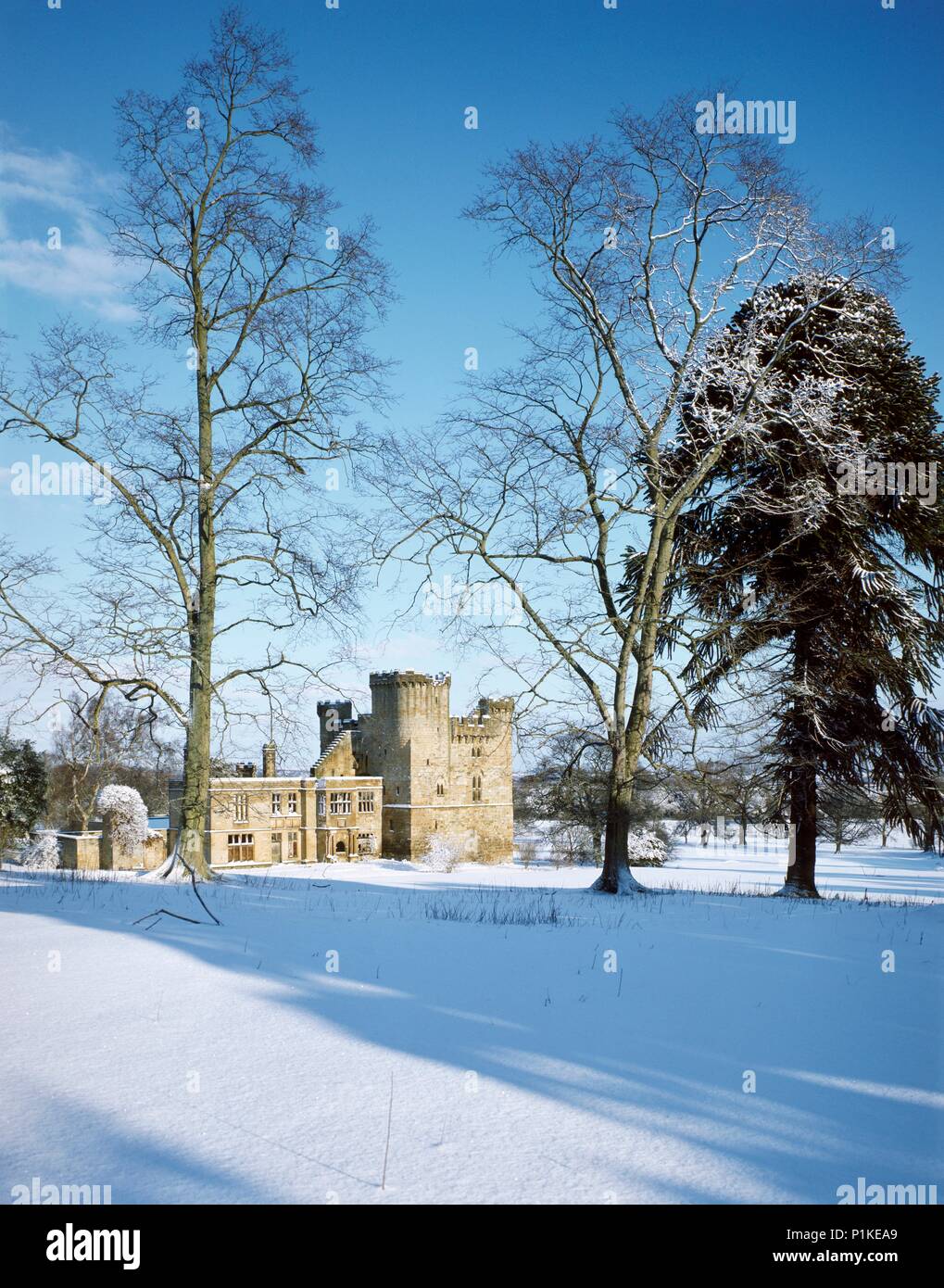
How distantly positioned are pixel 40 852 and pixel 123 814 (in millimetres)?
4020

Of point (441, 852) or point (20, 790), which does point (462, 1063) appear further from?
point (441, 852)

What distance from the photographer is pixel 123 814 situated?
43.9 m

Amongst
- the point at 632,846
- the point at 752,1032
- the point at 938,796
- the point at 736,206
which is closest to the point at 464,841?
the point at 632,846

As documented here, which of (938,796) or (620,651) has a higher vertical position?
(620,651)

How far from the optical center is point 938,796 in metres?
15.1

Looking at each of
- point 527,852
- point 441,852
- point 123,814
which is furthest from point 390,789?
point 123,814

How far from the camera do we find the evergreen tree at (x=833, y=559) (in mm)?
14617

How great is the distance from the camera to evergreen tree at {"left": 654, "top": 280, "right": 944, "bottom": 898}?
14617 millimetres

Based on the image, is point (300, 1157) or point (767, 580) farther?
point (767, 580)

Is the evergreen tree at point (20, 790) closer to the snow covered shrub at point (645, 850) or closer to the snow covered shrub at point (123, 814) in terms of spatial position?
the snow covered shrub at point (123, 814)

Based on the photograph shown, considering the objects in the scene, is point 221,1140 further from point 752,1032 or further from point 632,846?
point 632,846

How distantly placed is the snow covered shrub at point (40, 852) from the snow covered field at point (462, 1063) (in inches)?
1516

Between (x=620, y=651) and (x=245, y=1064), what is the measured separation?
10.2 m

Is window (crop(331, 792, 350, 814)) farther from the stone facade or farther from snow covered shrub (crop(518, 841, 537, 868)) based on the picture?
snow covered shrub (crop(518, 841, 537, 868))
